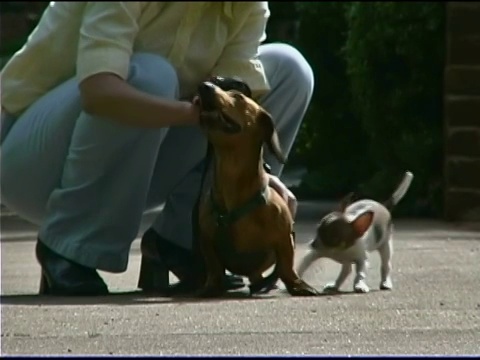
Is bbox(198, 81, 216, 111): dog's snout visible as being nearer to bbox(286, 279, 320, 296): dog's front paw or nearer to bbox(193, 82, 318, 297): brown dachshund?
bbox(193, 82, 318, 297): brown dachshund

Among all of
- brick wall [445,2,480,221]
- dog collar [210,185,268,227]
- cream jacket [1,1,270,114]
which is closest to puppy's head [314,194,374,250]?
dog collar [210,185,268,227]

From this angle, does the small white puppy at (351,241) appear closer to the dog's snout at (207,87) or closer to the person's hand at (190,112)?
the person's hand at (190,112)

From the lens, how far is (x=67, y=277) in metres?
4.70

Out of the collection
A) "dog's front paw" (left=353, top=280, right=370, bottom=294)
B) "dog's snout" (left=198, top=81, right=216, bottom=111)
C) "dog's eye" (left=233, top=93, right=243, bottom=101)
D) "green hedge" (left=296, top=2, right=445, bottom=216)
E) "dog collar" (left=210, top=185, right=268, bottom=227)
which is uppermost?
"dog's snout" (left=198, top=81, right=216, bottom=111)

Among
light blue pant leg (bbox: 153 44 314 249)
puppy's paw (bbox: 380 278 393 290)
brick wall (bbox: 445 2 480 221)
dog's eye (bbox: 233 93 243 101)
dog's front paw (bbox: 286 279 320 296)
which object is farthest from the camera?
brick wall (bbox: 445 2 480 221)

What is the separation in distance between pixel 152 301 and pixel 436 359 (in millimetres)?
1350

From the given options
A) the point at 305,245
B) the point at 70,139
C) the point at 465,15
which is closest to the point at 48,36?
the point at 70,139

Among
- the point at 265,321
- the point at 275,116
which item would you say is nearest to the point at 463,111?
the point at 275,116

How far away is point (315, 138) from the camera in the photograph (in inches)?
348

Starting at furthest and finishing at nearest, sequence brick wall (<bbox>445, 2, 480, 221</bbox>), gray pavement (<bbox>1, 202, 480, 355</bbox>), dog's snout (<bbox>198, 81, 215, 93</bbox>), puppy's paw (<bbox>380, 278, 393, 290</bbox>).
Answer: brick wall (<bbox>445, 2, 480, 221</bbox>)
puppy's paw (<bbox>380, 278, 393, 290</bbox>)
dog's snout (<bbox>198, 81, 215, 93</bbox>)
gray pavement (<bbox>1, 202, 480, 355</bbox>)

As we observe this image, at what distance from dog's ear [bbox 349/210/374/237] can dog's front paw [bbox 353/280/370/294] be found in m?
0.15

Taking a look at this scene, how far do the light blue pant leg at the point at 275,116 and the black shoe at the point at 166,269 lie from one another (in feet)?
0.11

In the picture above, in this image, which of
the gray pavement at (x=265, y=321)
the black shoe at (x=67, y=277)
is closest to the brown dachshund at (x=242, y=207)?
the gray pavement at (x=265, y=321)

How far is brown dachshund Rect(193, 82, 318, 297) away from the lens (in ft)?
14.4
